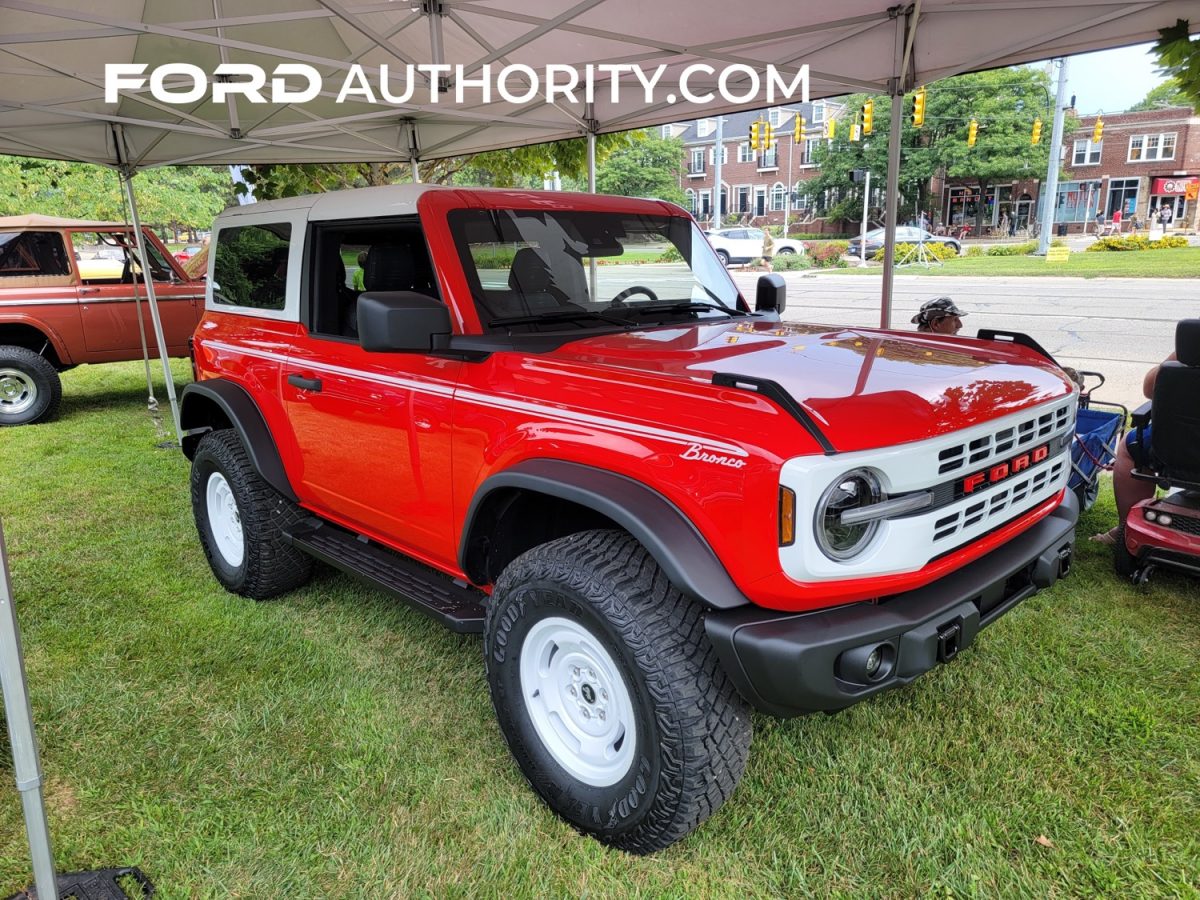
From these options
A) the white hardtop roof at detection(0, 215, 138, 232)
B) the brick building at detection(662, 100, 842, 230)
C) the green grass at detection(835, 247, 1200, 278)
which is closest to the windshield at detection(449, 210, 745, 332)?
the white hardtop roof at detection(0, 215, 138, 232)

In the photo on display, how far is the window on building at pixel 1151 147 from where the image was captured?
150ft

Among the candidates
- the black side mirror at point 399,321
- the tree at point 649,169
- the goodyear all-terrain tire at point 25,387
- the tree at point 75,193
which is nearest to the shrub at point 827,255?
the tree at point 649,169

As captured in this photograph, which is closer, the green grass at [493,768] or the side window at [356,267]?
the green grass at [493,768]

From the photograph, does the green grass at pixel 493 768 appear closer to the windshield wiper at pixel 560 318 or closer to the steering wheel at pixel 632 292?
the windshield wiper at pixel 560 318

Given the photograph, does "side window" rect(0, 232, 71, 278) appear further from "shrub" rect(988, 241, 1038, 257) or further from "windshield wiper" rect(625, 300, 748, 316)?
"shrub" rect(988, 241, 1038, 257)

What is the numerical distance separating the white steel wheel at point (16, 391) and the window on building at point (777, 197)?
5352 centimetres

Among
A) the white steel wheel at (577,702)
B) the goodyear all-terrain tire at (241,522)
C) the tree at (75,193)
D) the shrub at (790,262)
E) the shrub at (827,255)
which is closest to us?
the white steel wheel at (577,702)

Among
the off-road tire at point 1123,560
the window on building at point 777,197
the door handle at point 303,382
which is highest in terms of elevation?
the window on building at point 777,197

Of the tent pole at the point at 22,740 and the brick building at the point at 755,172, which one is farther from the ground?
the brick building at the point at 755,172

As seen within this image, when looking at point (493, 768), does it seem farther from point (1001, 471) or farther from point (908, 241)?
point (908, 241)

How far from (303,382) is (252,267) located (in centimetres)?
101

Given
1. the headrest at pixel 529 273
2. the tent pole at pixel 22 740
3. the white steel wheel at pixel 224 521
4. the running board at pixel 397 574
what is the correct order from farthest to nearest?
the white steel wheel at pixel 224 521
the headrest at pixel 529 273
the running board at pixel 397 574
the tent pole at pixel 22 740

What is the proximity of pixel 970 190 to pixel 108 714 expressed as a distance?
55.3 metres

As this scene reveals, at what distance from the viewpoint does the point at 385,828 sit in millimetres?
2598
